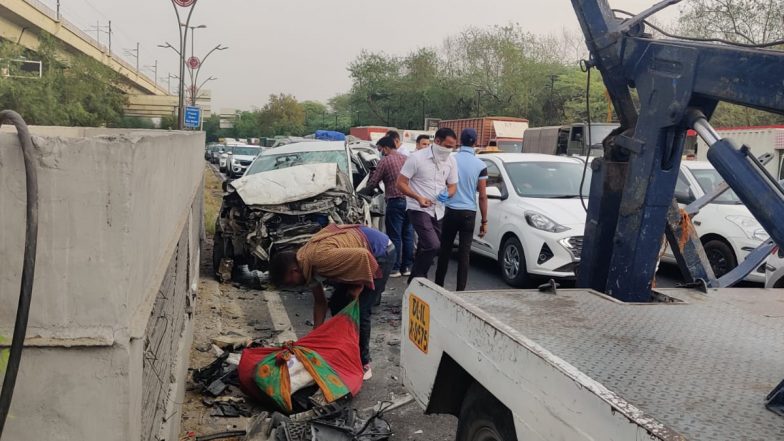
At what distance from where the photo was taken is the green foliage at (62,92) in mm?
24250

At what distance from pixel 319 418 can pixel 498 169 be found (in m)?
5.92

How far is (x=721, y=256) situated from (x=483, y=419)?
692cm

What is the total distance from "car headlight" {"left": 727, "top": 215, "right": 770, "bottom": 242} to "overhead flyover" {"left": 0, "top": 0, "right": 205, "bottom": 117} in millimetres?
28049

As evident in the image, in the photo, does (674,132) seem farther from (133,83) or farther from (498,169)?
(133,83)

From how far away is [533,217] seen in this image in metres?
8.33

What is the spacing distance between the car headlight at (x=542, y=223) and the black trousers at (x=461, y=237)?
4.13ft

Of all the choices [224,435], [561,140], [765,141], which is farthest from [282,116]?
[224,435]

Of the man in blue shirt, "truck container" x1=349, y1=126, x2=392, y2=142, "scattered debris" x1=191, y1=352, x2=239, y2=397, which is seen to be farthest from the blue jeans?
"truck container" x1=349, y1=126, x2=392, y2=142

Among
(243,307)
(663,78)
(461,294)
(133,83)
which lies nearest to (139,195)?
(461,294)

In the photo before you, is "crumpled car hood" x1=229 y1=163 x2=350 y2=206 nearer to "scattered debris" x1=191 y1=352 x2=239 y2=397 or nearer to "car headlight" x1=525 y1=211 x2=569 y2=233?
"car headlight" x1=525 y1=211 x2=569 y2=233

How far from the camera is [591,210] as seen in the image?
427 centimetres

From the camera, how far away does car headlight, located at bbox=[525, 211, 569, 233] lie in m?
8.09

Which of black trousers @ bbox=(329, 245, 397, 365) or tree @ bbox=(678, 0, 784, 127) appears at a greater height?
tree @ bbox=(678, 0, 784, 127)

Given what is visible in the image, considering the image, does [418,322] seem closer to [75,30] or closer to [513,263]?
[513,263]
